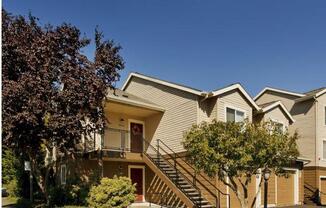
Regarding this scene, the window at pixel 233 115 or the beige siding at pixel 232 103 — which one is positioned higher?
the beige siding at pixel 232 103

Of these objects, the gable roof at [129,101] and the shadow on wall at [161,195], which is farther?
the shadow on wall at [161,195]

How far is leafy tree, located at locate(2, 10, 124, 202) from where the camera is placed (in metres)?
14.0

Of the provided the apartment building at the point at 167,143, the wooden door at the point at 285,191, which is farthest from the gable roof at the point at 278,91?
the wooden door at the point at 285,191

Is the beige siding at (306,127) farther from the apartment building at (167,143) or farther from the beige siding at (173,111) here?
the beige siding at (173,111)

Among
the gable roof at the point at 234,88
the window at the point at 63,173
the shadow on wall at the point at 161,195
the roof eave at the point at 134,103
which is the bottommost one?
the shadow on wall at the point at 161,195

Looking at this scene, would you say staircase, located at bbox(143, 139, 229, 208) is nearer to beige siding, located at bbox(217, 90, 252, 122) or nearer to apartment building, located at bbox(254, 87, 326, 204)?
beige siding, located at bbox(217, 90, 252, 122)

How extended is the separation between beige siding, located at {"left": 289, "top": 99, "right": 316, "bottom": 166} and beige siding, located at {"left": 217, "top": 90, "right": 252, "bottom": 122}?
893 cm

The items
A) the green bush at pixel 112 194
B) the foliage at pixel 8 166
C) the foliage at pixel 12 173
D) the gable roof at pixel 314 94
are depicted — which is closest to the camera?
the green bush at pixel 112 194

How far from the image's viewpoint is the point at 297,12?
1706 cm

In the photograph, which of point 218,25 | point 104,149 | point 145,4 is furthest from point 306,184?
point 145,4

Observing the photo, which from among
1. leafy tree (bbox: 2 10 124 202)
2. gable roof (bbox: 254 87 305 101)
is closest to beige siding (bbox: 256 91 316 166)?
gable roof (bbox: 254 87 305 101)

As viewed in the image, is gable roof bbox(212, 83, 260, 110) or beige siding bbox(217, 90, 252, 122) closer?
gable roof bbox(212, 83, 260, 110)

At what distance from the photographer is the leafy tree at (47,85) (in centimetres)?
1398

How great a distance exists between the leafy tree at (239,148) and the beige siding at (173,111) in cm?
529
